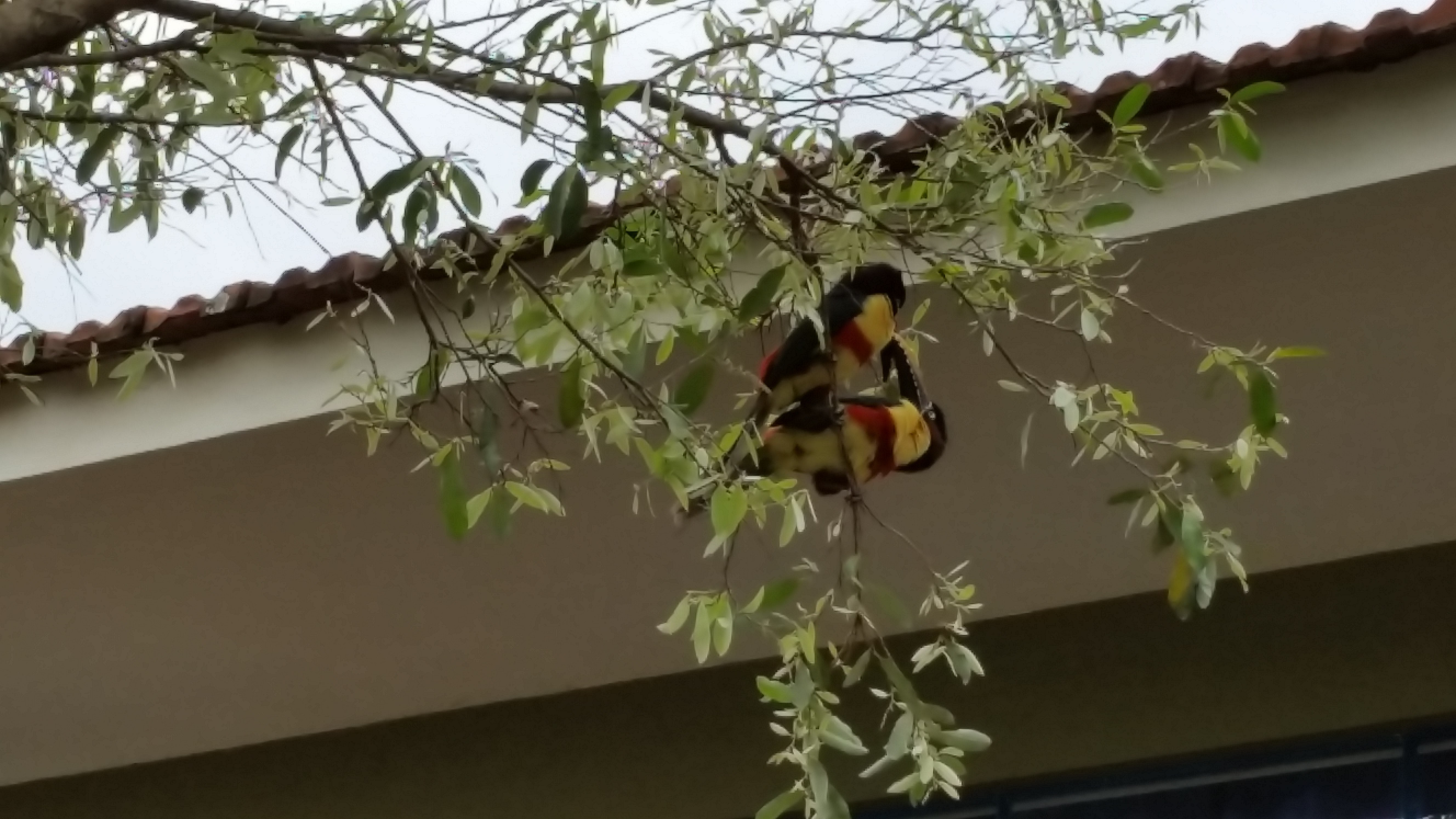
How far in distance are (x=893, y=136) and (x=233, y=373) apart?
932 mm

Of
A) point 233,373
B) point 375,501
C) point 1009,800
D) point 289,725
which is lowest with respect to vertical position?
point 1009,800

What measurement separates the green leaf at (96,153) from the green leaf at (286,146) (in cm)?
19

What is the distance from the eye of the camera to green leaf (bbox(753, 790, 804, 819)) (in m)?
1.00

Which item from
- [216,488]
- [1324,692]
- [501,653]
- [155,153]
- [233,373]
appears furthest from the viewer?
[501,653]

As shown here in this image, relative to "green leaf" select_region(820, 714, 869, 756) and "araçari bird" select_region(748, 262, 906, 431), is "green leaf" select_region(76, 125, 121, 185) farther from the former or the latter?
"green leaf" select_region(820, 714, 869, 756)

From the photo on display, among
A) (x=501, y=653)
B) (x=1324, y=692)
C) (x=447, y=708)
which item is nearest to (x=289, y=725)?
(x=447, y=708)

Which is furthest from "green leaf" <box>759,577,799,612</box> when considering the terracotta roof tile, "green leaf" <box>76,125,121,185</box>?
"green leaf" <box>76,125,121,185</box>

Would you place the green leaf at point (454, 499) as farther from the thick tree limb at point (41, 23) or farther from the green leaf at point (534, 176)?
the thick tree limb at point (41, 23)

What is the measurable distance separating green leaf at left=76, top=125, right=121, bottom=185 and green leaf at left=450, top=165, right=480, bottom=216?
14.8 inches

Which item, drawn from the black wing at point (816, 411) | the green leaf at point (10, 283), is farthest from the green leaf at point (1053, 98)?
the green leaf at point (10, 283)

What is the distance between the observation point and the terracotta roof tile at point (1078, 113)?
1383mm

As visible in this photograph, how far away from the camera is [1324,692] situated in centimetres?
234

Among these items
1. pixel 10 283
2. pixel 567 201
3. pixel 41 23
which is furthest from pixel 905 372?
pixel 10 283

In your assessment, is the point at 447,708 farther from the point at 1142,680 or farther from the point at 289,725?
the point at 1142,680
